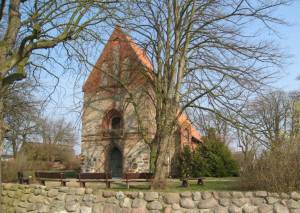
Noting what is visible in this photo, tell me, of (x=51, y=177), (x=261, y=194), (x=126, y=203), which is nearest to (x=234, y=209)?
(x=261, y=194)

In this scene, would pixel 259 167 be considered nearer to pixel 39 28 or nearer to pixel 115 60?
pixel 39 28

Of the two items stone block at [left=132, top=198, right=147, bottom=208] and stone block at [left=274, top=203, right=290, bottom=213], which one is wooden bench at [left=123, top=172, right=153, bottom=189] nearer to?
stone block at [left=132, top=198, right=147, bottom=208]

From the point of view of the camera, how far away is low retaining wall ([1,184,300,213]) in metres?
10.4

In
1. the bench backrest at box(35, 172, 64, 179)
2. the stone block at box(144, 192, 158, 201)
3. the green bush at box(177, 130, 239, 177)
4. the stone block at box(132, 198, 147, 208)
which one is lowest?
the stone block at box(132, 198, 147, 208)

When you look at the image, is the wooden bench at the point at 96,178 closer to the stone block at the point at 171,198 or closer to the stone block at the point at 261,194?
the stone block at the point at 171,198

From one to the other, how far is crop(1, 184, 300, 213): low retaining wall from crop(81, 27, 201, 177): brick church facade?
32.2ft

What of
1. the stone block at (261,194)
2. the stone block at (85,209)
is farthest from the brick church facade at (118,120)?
the stone block at (261,194)

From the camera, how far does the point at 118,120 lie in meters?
29.5

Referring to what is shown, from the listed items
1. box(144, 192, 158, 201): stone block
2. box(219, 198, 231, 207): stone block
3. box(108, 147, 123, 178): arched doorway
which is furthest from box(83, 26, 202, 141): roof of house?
box(219, 198, 231, 207): stone block

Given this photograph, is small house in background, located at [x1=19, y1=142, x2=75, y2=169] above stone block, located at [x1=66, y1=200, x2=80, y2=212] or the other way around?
above

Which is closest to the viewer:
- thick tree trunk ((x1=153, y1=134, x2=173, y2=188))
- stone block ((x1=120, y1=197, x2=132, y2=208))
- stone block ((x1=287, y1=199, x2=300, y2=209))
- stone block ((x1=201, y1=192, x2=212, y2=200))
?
stone block ((x1=287, y1=199, x2=300, y2=209))

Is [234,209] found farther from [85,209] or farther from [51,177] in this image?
[51,177]

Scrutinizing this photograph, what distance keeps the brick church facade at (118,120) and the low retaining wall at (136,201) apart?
9825 mm

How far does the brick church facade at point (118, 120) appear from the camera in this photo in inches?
883
